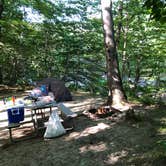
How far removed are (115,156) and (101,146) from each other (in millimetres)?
425

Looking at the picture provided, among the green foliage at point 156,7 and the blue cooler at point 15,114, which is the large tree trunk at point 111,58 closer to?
the blue cooler at point 15,114

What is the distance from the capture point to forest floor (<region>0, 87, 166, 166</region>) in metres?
3.06

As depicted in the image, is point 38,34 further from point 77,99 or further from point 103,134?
point 103,134

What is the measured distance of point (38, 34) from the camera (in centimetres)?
1020

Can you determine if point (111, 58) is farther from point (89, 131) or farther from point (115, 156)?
point (115, 156)

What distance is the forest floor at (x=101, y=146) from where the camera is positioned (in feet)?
10.1

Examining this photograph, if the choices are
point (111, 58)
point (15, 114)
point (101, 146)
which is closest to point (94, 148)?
point (101, 146)

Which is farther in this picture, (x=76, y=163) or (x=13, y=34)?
(x=13, y=34)

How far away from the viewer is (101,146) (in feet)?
11.6

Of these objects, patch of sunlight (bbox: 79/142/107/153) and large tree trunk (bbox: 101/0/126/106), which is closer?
patch of sunlight (bbox: 79/142/107/153)

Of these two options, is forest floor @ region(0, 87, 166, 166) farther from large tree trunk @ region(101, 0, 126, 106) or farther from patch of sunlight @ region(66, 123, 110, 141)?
large tree trunk @ region(101, 0, 126, 106)

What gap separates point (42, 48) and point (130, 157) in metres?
8.77

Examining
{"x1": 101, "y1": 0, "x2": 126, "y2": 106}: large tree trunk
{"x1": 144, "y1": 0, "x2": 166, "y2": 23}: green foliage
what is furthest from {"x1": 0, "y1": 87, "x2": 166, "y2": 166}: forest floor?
{"x1": 144, "y1": 0, "x2": 166, "y2": 23}: green foliage

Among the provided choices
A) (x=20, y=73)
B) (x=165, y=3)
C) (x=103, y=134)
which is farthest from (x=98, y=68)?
(x=165, y=3)
